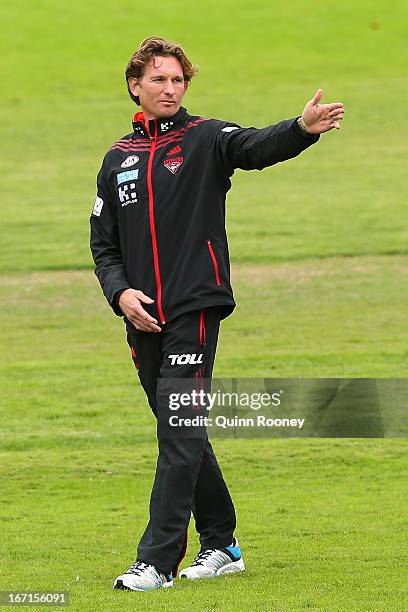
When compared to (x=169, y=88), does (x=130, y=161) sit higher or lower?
lower

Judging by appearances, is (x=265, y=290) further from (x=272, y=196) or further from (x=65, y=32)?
(x=65, y=32)

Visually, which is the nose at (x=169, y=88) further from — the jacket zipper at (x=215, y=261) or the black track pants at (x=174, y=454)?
the black track pants at (x=174, y=454)

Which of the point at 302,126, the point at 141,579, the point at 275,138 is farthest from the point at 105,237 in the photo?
the point at 141,579

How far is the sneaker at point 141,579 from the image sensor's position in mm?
5648

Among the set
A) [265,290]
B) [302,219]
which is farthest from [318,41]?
[265,290]

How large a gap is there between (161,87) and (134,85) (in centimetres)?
18

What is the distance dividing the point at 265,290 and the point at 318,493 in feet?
30.4

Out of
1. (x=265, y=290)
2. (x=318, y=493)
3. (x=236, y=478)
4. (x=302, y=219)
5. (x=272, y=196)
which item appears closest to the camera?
(x=318, y=493)

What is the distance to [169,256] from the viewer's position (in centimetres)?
586

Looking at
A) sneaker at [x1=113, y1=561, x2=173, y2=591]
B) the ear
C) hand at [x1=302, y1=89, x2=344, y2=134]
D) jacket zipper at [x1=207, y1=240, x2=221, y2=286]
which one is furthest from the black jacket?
sneaker at [x1=113, y1=561, x2=173, y2=591]

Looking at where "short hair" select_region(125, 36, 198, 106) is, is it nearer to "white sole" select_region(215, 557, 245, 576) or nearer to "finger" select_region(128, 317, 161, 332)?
"finger" select_region(128, 317, 161, 332)

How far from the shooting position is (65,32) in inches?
1837

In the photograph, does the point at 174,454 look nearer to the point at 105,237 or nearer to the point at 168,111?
the point at 105,237

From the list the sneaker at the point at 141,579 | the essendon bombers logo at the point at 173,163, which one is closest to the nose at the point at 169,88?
the essendon bombers logo at the point at 173,163
